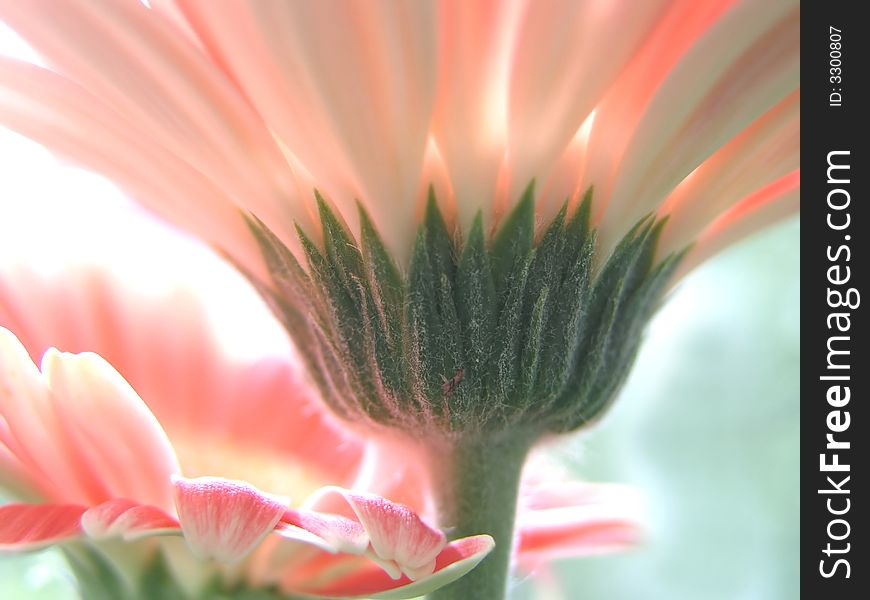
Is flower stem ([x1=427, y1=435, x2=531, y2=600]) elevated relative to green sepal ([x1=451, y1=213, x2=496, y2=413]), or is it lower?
lower

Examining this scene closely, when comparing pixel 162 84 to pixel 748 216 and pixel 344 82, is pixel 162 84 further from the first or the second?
pixel 748 216

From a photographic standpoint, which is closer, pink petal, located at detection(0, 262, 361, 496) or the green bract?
the green bract

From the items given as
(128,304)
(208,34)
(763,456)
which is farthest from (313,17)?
(763,456)

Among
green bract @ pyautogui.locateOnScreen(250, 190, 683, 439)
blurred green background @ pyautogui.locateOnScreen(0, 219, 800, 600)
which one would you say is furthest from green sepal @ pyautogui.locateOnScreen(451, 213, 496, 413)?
blurred green background @ pyautogui.locateOnScreen(0, 219, 800, 600)

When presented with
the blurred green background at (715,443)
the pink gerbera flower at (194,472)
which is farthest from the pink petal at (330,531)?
the blurred green background at (715,443)

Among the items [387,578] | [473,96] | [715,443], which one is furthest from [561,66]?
[715,443]

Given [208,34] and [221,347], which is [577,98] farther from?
[221,347]

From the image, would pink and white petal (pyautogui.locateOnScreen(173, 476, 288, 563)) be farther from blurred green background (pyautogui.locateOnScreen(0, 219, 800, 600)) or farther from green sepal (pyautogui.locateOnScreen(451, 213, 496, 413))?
blurred green background (pyautogui.locateOnScreen(0, 219, 800, 600))
